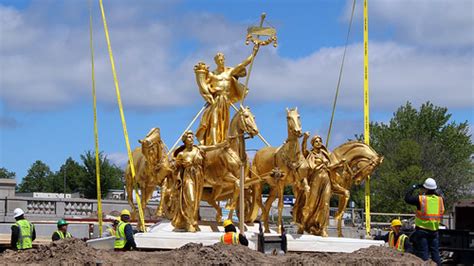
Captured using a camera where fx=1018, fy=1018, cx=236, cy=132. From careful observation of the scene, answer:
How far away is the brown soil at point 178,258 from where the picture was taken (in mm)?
13781

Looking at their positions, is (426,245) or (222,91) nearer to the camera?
(426,245)

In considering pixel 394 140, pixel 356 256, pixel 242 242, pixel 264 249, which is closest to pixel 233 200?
pixel 264 249

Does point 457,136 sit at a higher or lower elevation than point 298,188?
higher

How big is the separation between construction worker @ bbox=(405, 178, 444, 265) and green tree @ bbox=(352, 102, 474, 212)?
126 ft

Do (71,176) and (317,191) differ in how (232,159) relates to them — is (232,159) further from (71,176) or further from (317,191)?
(71,176)

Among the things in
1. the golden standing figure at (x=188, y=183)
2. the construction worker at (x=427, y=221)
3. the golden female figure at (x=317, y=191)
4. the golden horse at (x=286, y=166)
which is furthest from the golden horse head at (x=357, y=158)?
the construction worker at (x=427, y=221)

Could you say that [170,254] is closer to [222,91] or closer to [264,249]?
[264,249]

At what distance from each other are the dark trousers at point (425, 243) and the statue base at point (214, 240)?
4476 mm

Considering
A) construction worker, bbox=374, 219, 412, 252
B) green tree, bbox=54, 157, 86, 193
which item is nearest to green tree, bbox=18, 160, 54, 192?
green tree, bbox=54, 157, 86, 193

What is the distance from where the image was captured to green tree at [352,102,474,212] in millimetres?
56781

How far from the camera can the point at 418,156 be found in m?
58.5

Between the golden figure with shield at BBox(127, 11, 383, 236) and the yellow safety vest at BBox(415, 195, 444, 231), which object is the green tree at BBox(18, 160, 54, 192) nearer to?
the golden figure with shield at BBox(127, 11, 383, 236)

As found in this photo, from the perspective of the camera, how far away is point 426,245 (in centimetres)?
1673

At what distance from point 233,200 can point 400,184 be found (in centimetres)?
3537
